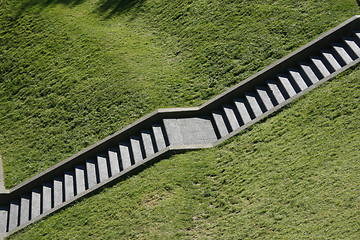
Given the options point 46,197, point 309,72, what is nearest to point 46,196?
point 46,197

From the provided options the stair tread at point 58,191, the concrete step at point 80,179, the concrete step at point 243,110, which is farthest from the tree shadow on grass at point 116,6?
the stair tread at point 58,191

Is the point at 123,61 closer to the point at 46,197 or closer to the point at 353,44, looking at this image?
the point at 46,197

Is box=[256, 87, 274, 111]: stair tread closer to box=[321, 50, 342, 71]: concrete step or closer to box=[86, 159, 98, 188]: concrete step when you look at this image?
box=[321, 50, 342, 71]: concrete step

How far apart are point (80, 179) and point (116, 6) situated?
10.1m

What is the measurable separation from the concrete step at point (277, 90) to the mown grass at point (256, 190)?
2.68 feet

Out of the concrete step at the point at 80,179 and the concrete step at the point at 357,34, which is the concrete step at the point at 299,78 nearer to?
the concrete step at the point at 357,34

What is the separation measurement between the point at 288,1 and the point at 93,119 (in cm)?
869

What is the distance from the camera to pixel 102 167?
15.0m

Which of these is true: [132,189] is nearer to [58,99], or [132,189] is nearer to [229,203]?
[229,203]

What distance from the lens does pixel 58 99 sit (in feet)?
59.5

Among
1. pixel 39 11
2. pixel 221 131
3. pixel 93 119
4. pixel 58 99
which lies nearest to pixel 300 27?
pixel 221 131

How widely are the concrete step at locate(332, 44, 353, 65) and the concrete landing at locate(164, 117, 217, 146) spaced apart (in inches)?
187

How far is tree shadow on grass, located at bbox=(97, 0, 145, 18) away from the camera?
21594 mm

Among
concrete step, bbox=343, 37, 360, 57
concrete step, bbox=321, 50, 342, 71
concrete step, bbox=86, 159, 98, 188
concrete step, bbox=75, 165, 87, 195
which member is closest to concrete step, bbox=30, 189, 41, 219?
concrete step, bbox=75, 165, 87, 195
